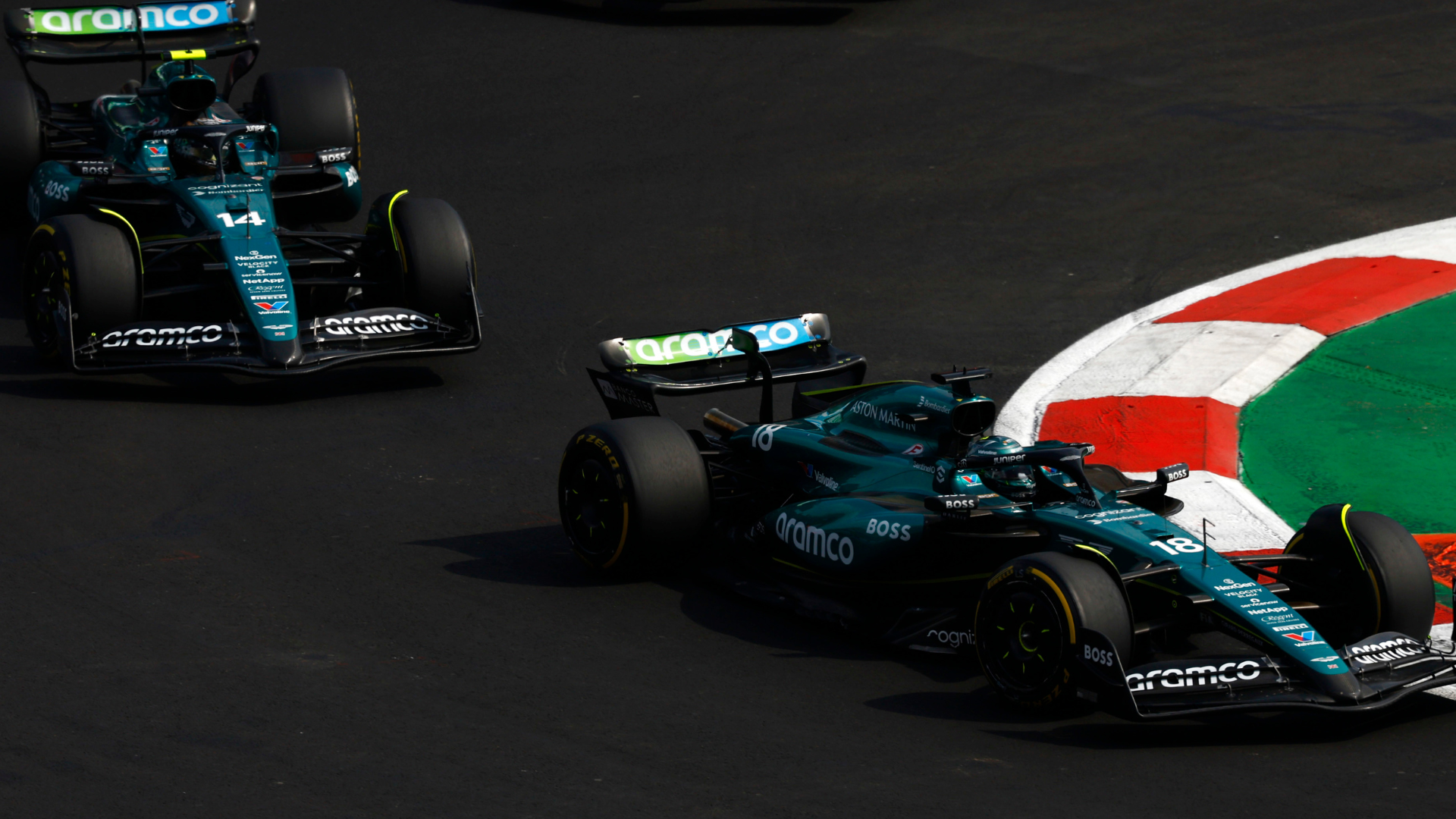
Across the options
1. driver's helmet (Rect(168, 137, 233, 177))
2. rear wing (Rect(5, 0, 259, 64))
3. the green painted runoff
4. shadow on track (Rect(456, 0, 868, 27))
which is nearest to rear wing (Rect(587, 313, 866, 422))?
the green painted runoff

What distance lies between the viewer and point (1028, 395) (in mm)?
9875

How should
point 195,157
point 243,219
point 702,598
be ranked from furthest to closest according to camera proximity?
point 195,157 → point 243,219 → point 702,598

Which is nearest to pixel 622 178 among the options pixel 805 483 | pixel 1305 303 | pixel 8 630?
pixel 1305 303

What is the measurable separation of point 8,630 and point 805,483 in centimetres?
331

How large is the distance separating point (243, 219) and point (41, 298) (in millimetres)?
1266

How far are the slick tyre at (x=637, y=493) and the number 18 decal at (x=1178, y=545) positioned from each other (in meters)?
2.03

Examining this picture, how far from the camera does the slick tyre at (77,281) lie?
401 inches

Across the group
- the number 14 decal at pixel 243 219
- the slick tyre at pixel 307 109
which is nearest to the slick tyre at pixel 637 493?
the number 14 decal at pixel 243 219

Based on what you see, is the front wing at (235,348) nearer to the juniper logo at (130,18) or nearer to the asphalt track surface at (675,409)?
the asphalt track surface at (675,409)

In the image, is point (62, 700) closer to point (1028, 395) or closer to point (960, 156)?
point (1028, 395)

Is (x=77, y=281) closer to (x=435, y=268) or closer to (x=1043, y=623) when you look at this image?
(x=435, y=268)

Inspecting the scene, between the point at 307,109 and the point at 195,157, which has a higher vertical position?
the point at 307,109

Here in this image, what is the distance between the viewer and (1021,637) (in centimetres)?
624

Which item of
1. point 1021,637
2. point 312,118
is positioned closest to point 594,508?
point 1021,637
